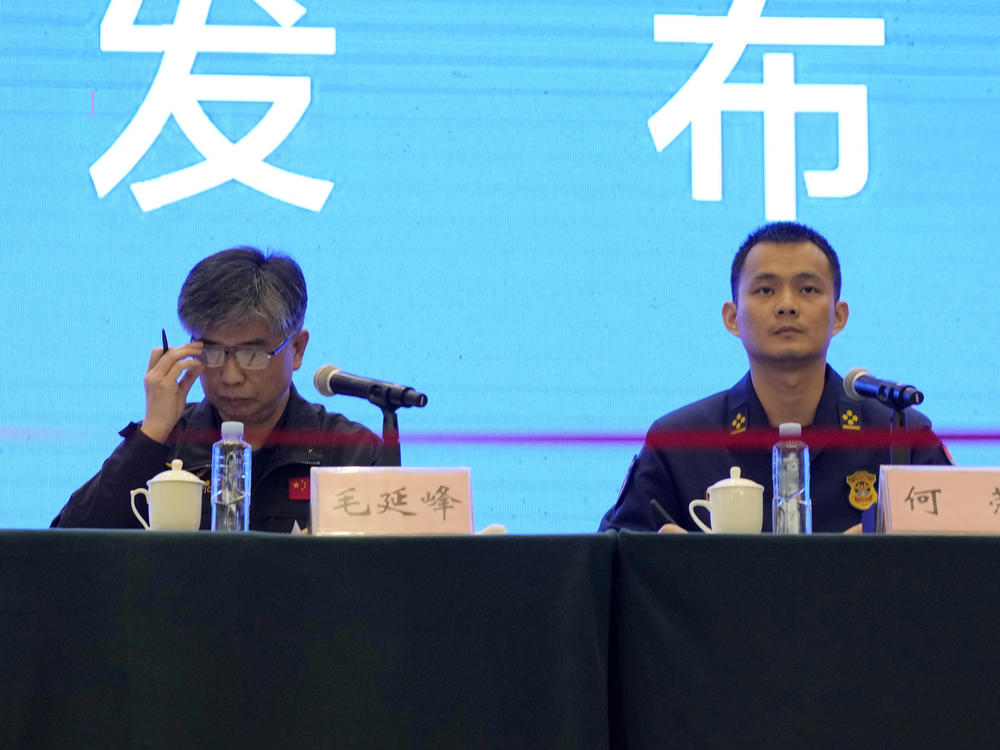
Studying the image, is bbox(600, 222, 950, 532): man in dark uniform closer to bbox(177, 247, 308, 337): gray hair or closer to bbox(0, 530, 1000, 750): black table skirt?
bbox(177, 247, 308, 337): gray hair

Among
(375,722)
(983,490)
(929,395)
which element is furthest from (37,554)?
(929,395)

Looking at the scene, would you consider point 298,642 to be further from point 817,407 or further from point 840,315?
→ point 840,315

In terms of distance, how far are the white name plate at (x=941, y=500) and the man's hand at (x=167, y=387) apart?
118 cm

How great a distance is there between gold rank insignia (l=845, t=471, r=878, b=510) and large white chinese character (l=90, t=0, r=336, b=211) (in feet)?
4.14

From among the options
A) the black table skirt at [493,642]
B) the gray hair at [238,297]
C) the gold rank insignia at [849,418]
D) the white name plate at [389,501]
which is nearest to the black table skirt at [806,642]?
the black table skirt at [493,642]

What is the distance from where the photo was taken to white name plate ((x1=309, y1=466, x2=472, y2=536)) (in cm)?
147

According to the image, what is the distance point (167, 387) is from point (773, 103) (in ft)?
4.81

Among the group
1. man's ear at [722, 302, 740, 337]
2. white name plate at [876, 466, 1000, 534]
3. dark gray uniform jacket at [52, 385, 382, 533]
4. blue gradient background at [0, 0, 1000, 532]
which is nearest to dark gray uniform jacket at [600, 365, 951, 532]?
man's ear at [722, 302, 740, 337]

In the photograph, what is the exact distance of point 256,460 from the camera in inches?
86.7

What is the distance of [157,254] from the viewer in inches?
103

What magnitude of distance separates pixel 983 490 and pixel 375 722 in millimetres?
799

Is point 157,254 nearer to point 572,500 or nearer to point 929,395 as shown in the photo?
point 572,500

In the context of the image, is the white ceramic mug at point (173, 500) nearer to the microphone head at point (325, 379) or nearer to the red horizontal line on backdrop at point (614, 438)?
the microphone head at point (325, 379)

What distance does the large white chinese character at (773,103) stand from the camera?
8.82 ft
